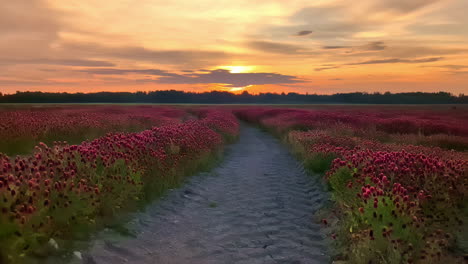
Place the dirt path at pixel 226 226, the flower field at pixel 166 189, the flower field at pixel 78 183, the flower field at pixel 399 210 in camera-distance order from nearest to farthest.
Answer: the flower field at pixel 78 183
the flower field at pixel 166 189
the flower field at pixel 399 210
the dirt path at pixel 226 226

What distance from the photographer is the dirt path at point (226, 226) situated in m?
5.01

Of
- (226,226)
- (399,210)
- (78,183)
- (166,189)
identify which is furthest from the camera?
(166,189)

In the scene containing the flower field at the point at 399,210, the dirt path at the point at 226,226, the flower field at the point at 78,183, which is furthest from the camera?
the dirt path at the point at 226,226

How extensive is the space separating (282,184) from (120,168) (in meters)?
4.78

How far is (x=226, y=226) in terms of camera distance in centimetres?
642

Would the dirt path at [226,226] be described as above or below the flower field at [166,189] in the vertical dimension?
below

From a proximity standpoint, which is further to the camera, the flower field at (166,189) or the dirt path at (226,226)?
the dirt path at (226,226)

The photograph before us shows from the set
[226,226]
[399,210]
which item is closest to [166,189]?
[226,226]

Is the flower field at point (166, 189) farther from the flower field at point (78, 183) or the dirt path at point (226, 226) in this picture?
the dirt path at point (226, 226)

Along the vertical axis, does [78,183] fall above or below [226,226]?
above

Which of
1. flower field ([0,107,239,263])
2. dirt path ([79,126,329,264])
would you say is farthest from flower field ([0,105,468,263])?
dirt path ([79,126,329,264])

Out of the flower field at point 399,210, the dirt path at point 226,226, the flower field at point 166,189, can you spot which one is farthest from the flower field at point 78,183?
the flower field at point 399,210

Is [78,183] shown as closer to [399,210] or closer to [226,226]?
[226,226]

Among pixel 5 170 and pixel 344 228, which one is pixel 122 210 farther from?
pixel 344 228
